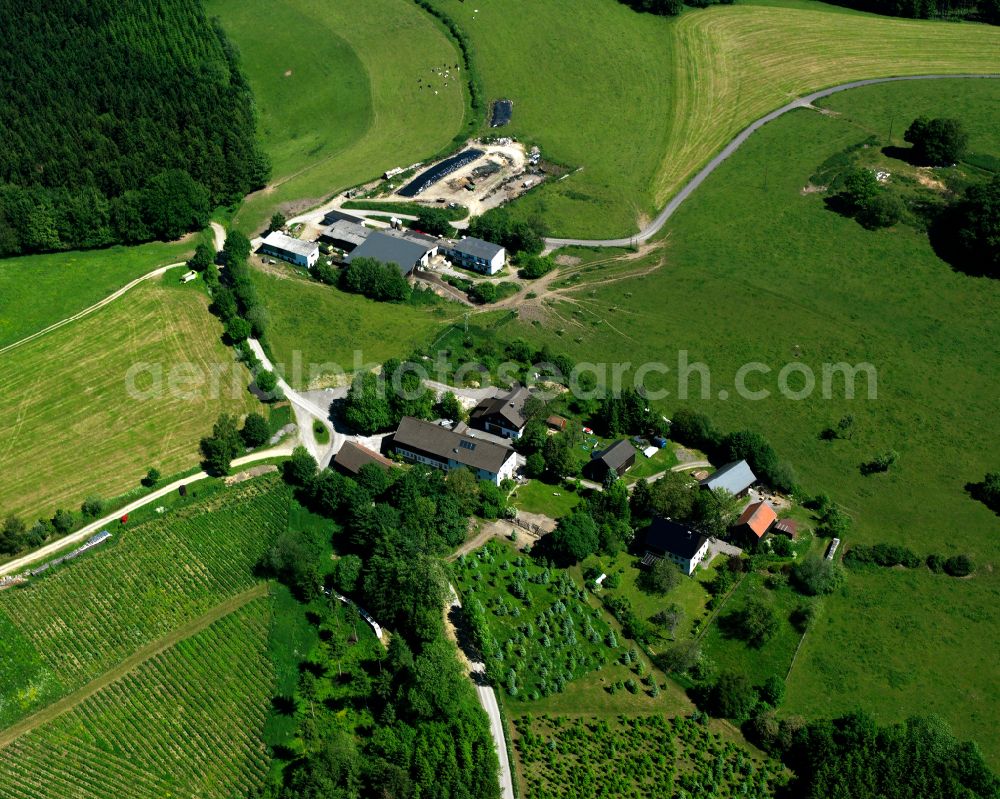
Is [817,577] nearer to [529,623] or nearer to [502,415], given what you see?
[529,623]

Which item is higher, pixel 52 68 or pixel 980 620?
pixel 52 68

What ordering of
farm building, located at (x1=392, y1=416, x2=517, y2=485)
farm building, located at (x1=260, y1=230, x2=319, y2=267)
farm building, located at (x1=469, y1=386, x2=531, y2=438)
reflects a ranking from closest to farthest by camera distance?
farm building, located at (x1=392, y1=416, x2=517, y2=485), farm building, located at (x1=469, y1=386, x2=531, y2=438), farm building, located at (x1=260, y1=230, x2=319, y2=267)

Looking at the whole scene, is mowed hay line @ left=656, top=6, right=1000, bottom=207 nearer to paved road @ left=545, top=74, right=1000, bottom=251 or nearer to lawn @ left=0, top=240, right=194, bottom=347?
paved road @ left=545, top=74, right=1000, bottom=251

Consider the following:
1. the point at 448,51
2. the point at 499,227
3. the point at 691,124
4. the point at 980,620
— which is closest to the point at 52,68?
the point at 448,51

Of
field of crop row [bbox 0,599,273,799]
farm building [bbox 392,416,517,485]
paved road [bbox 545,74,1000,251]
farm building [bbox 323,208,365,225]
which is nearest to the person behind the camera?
field of crop row [bbox 0,599,273,799]

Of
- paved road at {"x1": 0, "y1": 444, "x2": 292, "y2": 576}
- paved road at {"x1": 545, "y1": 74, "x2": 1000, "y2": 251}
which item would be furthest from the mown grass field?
paved road at {"x1": 0, "y1": 444, "x2": 292, "y2": 576}

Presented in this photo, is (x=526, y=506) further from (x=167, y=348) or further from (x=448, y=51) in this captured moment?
(x=448, y=51)
